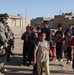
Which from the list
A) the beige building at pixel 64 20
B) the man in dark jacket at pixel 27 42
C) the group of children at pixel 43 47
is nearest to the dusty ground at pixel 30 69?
the group of children at pixel 43 47

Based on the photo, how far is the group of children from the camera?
29.6 feet

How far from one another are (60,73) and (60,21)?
2154 inches

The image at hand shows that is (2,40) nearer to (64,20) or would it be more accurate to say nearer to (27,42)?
(27,42)

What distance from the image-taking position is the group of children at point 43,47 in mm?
9008

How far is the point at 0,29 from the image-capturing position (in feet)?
31.0

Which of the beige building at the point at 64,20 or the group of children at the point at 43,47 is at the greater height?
the group of children at the point at 43,47


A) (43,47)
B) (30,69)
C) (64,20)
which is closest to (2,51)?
Answer: (43,47)

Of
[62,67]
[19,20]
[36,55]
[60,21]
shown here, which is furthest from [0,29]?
[19,20]

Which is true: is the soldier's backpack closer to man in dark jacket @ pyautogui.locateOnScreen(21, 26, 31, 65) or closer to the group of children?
the group of children

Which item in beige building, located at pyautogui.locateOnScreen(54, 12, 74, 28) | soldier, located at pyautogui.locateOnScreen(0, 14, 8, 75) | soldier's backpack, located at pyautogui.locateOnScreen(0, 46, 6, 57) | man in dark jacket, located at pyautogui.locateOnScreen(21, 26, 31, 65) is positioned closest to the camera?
soldier, located at pyautogui.locateOnScreen(0, 14, 8, 75)

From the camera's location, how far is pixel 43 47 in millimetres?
9016

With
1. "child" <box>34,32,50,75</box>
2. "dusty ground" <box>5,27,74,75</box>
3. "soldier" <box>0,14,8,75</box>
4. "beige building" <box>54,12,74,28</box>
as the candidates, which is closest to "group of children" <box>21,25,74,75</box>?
"child" <box>34,32,50,75</box>

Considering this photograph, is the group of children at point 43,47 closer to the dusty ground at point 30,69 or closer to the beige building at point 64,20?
the dusty ground at point 30,69

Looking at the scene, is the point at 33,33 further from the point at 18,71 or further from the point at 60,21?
the point at 60,21
